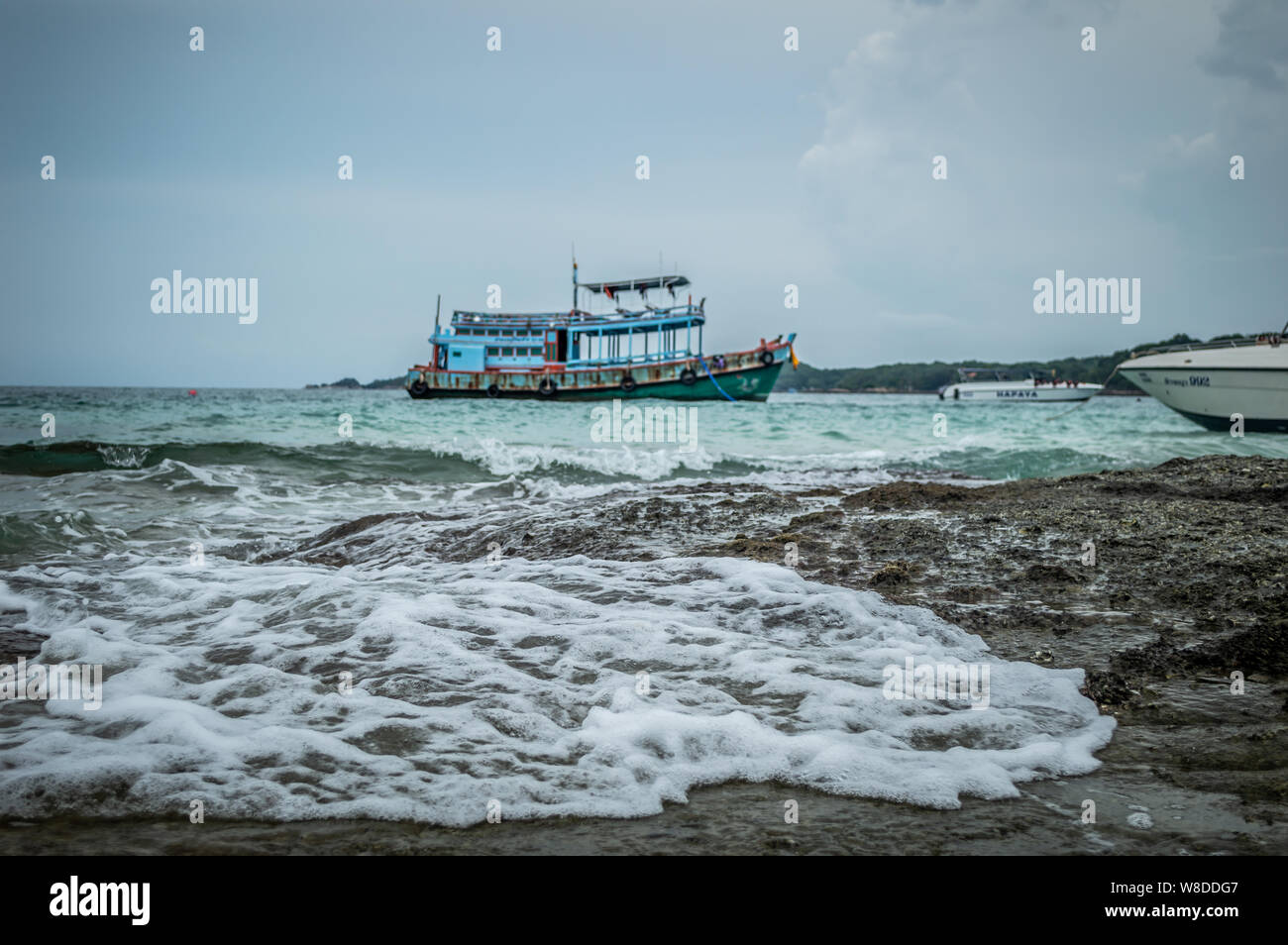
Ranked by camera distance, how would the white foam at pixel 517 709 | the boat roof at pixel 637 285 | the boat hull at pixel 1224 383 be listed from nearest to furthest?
the white foam at pixel 517 709 → the boat hull at pixel 1224 383 → the boat roof at pixel 637 285

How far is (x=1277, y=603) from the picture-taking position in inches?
145

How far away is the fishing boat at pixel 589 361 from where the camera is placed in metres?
43.3

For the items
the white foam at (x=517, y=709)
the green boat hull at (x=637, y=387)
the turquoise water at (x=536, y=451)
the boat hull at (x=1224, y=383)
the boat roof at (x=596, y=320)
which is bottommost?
the white foam at (x=517, y=709)

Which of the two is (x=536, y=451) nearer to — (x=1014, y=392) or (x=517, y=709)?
(x=517, y=709)

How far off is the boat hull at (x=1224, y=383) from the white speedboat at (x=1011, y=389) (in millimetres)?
27897

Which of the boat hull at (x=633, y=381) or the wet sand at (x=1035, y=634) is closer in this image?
the wet sand at (x=1035, y=634)

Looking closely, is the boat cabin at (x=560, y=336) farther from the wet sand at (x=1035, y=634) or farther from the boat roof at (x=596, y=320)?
the wet sand at (x=1035, y=634)

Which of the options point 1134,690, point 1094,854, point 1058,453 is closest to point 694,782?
point 1094,854

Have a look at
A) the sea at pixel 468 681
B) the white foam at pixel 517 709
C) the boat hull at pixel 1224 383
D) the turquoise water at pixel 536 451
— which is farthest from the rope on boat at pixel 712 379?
the white foam at pixel 517 709

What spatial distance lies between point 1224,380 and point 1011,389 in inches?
1373

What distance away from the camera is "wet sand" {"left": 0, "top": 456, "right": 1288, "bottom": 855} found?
1925 millimetres

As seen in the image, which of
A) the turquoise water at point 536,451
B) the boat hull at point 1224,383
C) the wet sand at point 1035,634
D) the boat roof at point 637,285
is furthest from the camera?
the boat roof at point 637,285

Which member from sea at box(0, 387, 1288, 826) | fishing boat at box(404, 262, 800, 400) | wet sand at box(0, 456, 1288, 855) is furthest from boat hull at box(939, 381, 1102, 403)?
sea at box(0, 387, 1288, 826)

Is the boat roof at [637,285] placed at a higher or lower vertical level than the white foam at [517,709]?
higher
